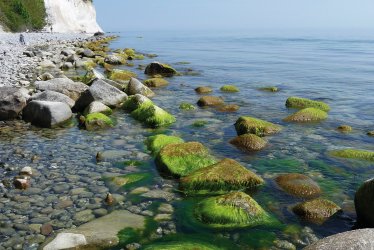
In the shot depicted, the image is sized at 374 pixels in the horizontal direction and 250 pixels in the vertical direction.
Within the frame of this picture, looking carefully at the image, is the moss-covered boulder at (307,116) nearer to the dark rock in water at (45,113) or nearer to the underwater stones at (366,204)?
the underwater stones at (366,204)

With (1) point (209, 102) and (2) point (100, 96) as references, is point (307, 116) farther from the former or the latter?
(2) point (100, 96)

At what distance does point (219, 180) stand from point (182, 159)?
5.00ft

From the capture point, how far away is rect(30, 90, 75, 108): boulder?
1545 centimetres

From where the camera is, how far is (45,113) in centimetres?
1397

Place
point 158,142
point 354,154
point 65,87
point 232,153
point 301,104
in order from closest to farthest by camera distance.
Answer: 1. point 354,154
2. point 232,153
3. point 158,142
4. point 65,87
5. point 301,104

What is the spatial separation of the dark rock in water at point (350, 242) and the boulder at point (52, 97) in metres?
12.7

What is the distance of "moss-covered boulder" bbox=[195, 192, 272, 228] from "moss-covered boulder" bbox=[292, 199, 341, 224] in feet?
2.39

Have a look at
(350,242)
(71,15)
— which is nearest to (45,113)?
(350,242)

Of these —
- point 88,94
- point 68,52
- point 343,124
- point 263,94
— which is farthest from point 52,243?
point 68,52

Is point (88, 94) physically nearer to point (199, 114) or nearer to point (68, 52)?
point (199, 114)

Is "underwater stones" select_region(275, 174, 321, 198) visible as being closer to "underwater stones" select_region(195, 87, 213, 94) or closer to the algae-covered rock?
the algae-covered rock

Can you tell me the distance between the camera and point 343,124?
15.6 m

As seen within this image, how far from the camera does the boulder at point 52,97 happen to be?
1545 cm

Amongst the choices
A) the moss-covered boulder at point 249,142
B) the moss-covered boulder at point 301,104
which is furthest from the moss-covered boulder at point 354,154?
the moss-covered boulder at point 301,104
